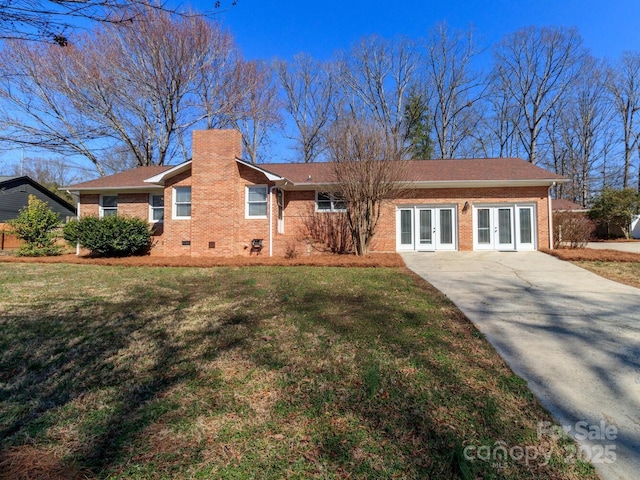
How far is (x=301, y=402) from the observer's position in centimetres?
266

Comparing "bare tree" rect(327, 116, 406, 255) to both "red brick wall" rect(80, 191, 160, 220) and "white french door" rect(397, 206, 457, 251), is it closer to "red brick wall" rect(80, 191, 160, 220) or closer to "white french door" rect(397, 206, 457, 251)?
"white french door" rect(397, 206, 457, 251)

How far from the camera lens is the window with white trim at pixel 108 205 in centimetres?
1588

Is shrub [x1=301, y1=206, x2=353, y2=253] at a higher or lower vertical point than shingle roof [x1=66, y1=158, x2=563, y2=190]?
lower

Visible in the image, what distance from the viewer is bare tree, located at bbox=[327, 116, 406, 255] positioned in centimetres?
1117

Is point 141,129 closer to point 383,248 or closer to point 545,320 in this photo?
point 383,248

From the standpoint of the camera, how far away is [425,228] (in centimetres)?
1437

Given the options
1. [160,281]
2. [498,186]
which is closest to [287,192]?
[160,281]

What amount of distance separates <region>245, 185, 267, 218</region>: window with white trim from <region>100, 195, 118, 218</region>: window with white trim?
741 centimetres

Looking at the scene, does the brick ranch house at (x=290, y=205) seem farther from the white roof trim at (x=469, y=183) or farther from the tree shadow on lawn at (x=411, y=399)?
the tree shadow on lawn at (x=411, y=399)

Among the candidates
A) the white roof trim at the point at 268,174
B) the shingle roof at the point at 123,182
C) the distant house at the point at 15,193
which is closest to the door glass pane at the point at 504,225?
the white roof trim at the point at 268,174

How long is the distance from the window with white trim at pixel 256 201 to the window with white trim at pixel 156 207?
16.3 ft

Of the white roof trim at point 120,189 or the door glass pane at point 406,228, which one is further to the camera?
the white roof trim at point 120,189

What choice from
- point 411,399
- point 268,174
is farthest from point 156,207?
point 411,399

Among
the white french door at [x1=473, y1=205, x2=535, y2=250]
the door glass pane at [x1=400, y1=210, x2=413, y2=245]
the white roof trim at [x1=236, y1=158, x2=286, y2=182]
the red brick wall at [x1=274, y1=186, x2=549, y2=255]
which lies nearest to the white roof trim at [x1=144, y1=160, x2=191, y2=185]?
the white roof trim at [x1=236, y1=158, x2=286, y2=182]
